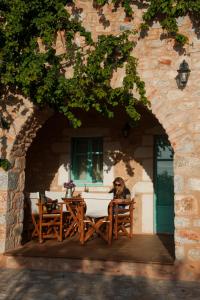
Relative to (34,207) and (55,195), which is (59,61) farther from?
(55,195)

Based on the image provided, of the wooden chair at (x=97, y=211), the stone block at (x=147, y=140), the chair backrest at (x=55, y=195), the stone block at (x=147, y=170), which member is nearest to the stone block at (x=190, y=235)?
the wooden chair at (x=97, y=211)

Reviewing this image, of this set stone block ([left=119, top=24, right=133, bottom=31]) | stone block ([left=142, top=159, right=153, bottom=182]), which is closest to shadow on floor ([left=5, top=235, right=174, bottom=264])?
stone block ([left=142, top=159, right=153, bottom=182])

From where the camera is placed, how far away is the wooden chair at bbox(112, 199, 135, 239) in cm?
590

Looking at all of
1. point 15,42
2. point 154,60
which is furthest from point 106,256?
point 15,42

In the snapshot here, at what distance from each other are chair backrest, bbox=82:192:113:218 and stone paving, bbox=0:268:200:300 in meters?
1.17

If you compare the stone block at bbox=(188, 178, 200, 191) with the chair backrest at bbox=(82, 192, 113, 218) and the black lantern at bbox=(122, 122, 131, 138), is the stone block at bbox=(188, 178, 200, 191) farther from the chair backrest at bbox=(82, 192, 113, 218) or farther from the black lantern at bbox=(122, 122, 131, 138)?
the black lantern at bbox=(122, 122, 131, 138)

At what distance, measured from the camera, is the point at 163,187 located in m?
6.70

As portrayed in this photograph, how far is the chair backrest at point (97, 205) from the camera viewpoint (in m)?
5.52

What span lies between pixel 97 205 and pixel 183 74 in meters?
2.39

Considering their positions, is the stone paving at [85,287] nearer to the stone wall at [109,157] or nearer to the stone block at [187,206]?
the stone block at [187,206]

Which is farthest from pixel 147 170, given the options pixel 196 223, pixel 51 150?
pixel 196 223

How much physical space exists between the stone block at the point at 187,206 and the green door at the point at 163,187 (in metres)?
2.03

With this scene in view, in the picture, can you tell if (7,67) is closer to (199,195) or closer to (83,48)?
(83,48)

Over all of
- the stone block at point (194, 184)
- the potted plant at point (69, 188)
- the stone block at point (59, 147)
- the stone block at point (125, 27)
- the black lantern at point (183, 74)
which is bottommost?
the potted plant at point (69, 188)
